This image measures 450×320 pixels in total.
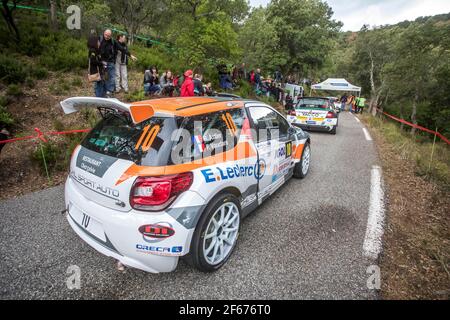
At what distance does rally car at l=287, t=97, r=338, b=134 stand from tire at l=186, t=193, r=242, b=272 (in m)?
7.68

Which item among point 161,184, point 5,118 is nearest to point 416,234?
point 161,184

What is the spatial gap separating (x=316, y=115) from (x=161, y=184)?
859cm

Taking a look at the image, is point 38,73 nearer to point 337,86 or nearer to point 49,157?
point 49,157

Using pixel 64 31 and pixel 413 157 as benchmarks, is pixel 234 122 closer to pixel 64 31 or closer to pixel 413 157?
pixel 413 157

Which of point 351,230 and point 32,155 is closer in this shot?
point 351,230

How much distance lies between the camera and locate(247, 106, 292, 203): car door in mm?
3246

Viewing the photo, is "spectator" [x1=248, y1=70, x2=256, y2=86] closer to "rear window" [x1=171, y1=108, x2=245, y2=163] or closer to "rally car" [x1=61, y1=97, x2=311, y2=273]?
"rear window" [x1=171, y1=108, x2=245, y2=163]

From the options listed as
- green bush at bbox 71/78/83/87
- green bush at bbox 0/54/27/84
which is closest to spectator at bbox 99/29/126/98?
green bush at bbox 71/78/83/87

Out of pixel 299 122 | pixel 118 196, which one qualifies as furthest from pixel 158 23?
pixel 118 196

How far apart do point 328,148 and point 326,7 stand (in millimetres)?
18902

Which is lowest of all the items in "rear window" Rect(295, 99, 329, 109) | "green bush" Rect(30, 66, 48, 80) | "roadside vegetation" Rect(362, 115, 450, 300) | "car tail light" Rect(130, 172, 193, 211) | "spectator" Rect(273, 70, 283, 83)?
"roadside vegetation" Rect(362, 115, 450, 300)

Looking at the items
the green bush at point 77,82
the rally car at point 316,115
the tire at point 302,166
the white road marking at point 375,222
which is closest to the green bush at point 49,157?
the green bush at point 77,82

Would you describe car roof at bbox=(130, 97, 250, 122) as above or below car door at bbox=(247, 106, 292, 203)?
above

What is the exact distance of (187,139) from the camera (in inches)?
90.0
